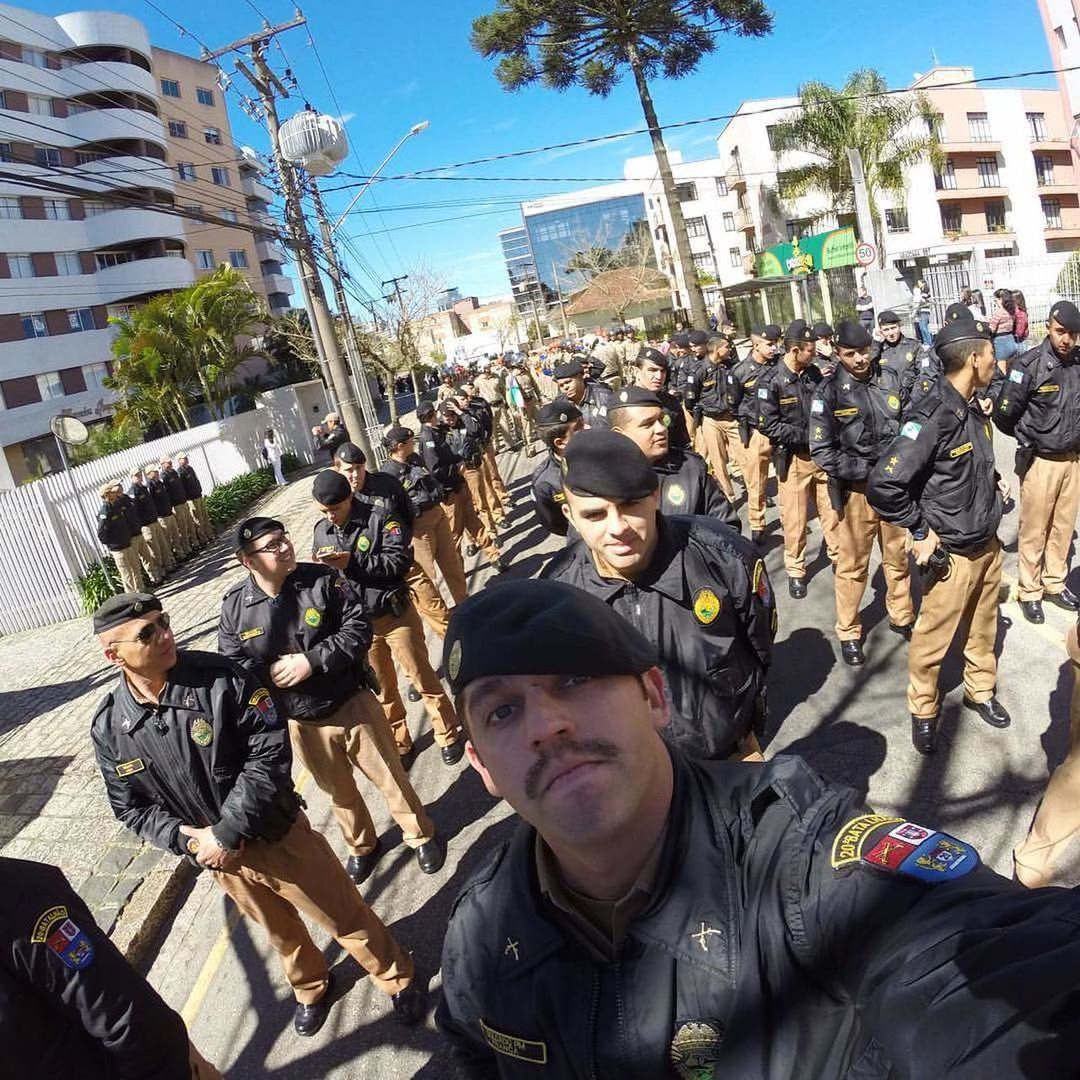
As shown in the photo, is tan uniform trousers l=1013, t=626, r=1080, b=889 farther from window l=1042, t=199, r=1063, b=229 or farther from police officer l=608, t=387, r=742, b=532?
window l=1042, t=199, r=1063, b=229

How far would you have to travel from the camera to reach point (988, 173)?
137 feet

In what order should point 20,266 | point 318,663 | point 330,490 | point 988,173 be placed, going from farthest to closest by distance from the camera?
1. point 988,173
2. point 20,266
3. point 330,490
4. point 318,663

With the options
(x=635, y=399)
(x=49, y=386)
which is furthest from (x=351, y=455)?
(x=49, y=386)

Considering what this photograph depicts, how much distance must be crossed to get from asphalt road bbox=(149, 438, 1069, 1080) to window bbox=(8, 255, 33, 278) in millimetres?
40615

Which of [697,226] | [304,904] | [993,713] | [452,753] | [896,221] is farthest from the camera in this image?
[697,226]

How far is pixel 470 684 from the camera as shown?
1.36m

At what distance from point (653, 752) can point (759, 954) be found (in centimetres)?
35

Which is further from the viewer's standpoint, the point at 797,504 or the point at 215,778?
the point at 797,504

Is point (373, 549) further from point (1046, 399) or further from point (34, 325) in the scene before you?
point (34, 325)

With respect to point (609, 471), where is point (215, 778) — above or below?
below

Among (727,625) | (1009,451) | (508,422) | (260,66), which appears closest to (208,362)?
(508,422)

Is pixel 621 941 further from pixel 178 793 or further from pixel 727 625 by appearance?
pixel 178 793

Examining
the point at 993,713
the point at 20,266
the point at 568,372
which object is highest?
the point at 20,266

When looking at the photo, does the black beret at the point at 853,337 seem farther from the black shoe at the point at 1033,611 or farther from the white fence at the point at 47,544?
the white fence at the point at 47,544
